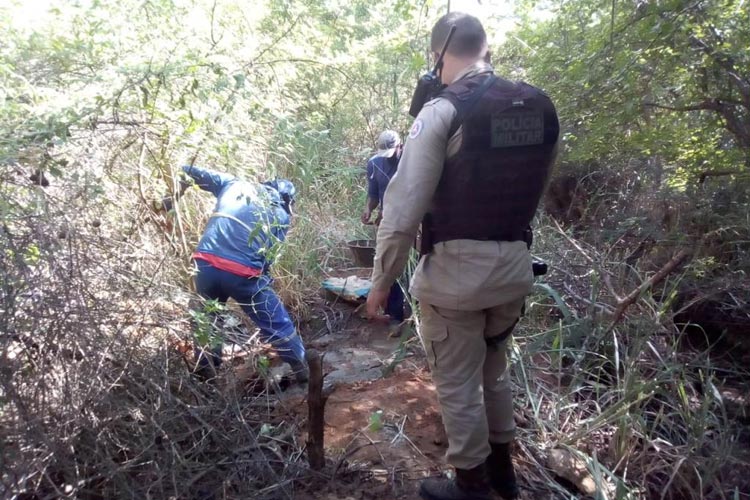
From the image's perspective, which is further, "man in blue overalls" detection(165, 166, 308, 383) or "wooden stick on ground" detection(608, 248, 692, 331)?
"man in blue overalls" detection(165, 166, 308, 383)

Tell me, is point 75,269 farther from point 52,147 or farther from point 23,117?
point 23,117

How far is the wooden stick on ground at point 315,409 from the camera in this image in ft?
7.61

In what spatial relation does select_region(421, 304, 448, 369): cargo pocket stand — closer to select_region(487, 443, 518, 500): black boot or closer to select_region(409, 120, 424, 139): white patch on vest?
select_region(487, 443, 518, 500): black boot

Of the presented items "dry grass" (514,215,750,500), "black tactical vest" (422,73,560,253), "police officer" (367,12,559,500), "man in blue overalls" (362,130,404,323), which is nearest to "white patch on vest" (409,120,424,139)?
"police officer" (367,12,559,500)

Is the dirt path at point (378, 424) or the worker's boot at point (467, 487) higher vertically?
the worker's boot at point (467, 487)

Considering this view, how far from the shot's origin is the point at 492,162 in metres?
2.02

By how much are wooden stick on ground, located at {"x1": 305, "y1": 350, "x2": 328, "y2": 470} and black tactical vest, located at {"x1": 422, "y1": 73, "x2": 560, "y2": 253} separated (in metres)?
0.69

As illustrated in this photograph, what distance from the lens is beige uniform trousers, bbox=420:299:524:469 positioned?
214 cm

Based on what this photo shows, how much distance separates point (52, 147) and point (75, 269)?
0.58 m

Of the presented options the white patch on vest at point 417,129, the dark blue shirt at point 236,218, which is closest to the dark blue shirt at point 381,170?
the dark blue shirt at point 236,218

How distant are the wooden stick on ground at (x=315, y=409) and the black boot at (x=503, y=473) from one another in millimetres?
763

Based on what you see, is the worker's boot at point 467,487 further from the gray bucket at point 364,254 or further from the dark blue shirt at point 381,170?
the dark blue shirt at point 381,170

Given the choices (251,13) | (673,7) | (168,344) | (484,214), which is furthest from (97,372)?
(251,13)

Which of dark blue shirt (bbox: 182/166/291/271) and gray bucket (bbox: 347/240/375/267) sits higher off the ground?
dark blue shirt (bbox: 182/166/291/271)
